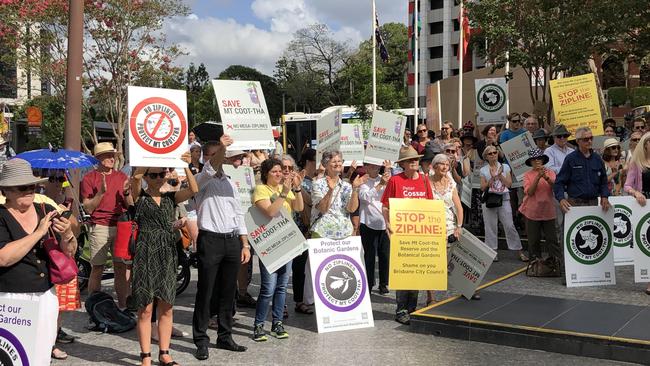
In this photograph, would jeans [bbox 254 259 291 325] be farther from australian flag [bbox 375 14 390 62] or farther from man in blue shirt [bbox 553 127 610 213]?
australian flag [bbox 375 14 390 62]

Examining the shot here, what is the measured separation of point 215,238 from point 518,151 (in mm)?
6220

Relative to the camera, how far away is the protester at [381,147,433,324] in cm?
776

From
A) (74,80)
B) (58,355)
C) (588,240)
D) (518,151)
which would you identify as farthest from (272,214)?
(518,151)

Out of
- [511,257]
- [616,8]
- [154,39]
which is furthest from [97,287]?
[154,39]

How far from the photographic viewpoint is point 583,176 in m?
9.12

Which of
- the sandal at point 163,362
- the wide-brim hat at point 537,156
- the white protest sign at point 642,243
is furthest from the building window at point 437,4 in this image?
the sandal at point 163,362

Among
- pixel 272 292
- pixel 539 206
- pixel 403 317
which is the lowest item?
pixel 403 317

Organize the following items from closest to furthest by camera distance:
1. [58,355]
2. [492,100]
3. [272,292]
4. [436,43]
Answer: [58,355] < [272,292] < [492,100] < [436,43]

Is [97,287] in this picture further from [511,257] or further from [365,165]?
[511,257]

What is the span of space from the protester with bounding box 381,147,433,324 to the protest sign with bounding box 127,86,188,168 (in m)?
2.82

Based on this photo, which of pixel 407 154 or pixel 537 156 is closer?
pixel 407 154

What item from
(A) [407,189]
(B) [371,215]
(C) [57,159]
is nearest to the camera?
(C) [57,159]

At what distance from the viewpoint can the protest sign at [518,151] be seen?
35.3 feet

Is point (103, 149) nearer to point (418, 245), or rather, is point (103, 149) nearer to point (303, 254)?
point (303, 254)
